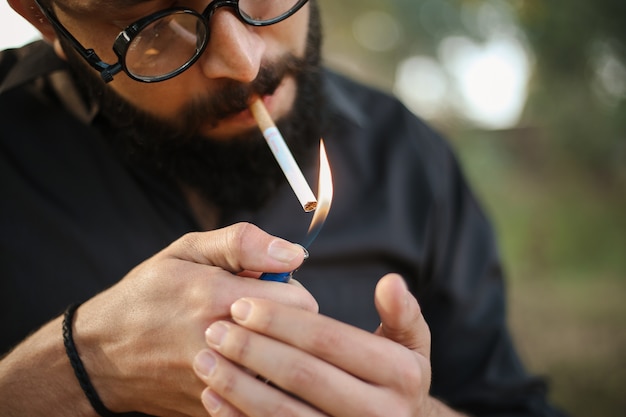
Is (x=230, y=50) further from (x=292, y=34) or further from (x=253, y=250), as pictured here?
(x=253, y=250)

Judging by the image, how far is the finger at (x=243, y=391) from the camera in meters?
0.81

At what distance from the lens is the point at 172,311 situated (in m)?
0.91

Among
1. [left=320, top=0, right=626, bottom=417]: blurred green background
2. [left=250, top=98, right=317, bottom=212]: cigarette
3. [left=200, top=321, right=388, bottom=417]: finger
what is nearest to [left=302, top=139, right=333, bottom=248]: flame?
[left=250, top=98, right=317, bottom=212]: cigarette

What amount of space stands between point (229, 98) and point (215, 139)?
184 millimetres

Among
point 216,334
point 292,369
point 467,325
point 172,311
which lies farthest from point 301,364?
point 467,325

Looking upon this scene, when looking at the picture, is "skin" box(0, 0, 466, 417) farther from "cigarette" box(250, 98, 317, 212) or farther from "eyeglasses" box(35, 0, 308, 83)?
"cigarette" box(250, 98, 317, 212)

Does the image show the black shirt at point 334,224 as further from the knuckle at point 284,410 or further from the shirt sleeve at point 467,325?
the knuckle at point 284,410

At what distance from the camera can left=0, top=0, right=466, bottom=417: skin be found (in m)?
0.81

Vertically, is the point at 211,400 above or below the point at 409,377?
above

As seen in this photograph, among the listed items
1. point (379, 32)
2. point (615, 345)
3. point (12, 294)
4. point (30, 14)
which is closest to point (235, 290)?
point (12, 294)

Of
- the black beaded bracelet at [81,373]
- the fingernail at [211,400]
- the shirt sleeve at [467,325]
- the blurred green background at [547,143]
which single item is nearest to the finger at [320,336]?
the fingernail at [211,400]

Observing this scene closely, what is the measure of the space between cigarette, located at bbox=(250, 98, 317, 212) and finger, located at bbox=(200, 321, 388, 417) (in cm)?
27

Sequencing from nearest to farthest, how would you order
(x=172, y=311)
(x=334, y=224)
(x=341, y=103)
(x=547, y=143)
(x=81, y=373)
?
(x=172, y=311)
(x=81, y=373)
(x=334, y=224)
(x=341, y=103)
(x=547, y=143)

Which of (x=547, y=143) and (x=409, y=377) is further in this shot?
(x=547, y=143)
